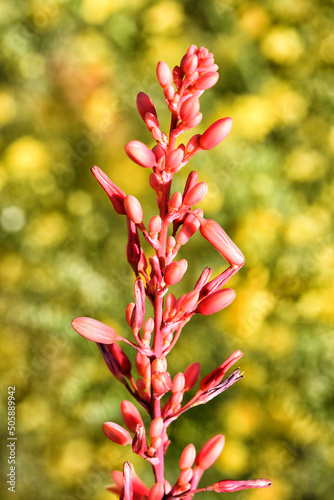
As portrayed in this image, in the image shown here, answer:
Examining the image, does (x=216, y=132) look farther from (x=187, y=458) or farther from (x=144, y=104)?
(x=187, y=458)

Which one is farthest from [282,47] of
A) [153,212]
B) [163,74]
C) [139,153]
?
[139,153]

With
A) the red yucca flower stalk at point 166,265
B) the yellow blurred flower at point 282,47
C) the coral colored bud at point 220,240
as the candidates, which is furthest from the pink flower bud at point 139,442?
the yellow blurred flower at point 282,47

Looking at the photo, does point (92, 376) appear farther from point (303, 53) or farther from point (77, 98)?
point (303, 53)

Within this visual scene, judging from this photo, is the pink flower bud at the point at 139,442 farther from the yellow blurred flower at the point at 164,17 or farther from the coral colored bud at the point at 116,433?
the yellow blurred flower at the point at 164,17

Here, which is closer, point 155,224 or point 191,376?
point 155,224

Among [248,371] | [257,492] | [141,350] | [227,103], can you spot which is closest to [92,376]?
[248,371]

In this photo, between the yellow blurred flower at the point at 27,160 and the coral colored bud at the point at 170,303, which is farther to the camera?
the yellow blurred flower at the point at 27,160
